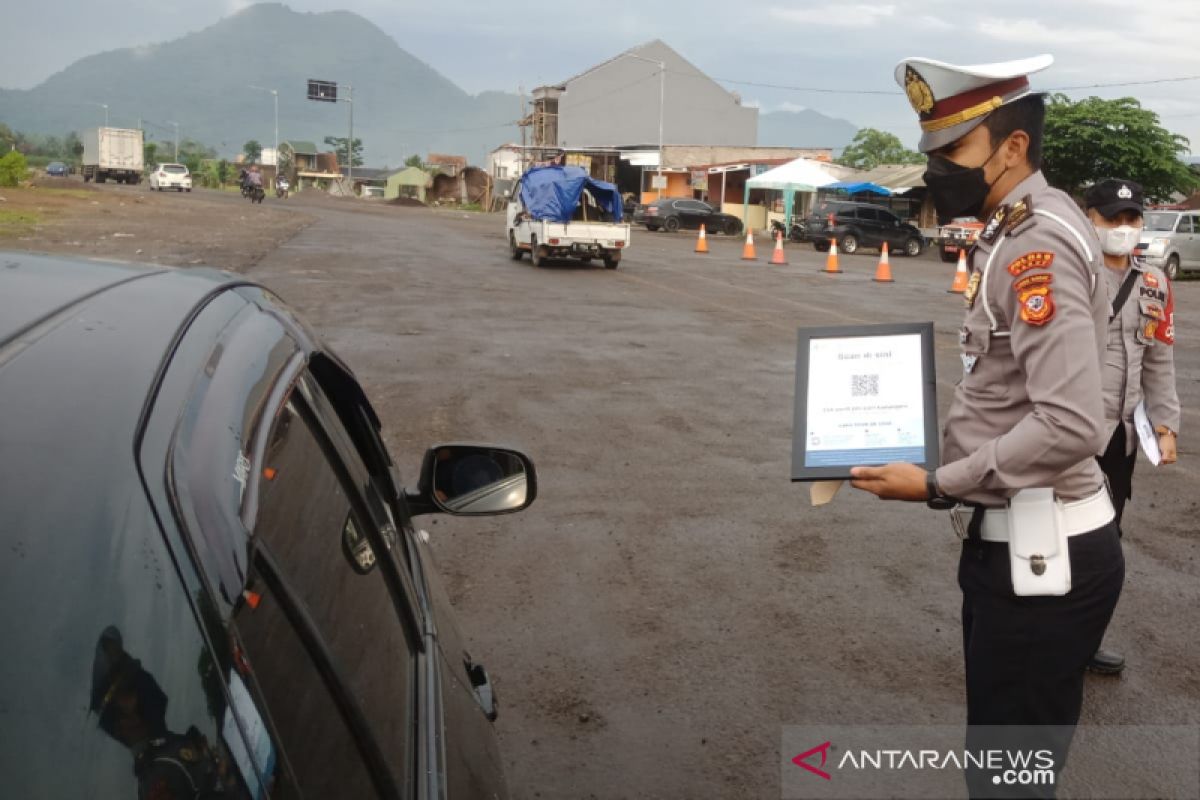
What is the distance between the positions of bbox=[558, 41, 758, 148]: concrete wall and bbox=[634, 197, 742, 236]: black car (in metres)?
37.6

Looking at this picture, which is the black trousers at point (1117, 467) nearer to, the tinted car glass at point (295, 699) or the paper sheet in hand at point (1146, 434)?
the paper sheet in hand at point (1146, 434)

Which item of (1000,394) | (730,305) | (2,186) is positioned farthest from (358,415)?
→ (2,186)

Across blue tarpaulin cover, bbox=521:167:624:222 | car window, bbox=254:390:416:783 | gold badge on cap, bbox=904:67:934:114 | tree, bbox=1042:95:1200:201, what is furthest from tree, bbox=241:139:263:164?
car window, bbox=254:390:416:783

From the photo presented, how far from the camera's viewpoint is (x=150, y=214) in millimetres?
34844

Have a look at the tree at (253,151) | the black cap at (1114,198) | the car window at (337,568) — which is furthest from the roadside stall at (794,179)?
the tree at (253,151)

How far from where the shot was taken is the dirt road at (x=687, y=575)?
4.20 meters

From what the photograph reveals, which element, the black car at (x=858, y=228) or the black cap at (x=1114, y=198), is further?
the black car at (x=858, y=228)

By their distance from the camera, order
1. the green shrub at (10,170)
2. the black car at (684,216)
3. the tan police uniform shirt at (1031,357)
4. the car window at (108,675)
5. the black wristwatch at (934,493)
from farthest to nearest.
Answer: the black car at (684,216) < the green shrub at (10,170) < the black wristwatch at (934,493) < the tan police uniform shirt at (1031,357) < the car window at (108,675)

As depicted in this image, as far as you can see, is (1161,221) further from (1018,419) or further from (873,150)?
(873,150)

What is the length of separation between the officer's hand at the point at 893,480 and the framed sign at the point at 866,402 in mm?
36

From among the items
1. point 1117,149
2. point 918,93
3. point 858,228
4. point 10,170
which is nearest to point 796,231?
point 858,228

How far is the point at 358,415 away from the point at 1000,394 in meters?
1.39

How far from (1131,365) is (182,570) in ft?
14.7

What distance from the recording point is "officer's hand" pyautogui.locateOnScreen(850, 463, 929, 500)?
2590 millimetres
